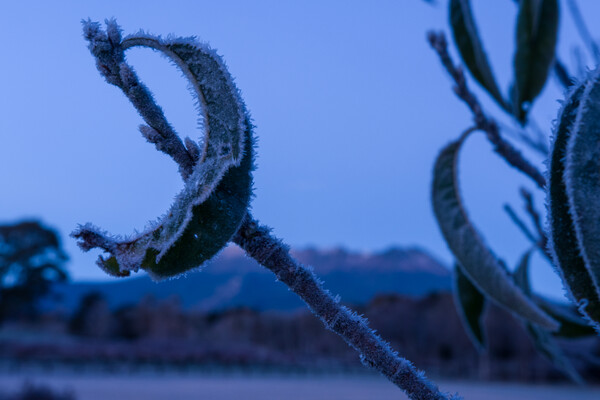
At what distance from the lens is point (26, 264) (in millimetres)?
27875

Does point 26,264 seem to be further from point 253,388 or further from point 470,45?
point 470,45

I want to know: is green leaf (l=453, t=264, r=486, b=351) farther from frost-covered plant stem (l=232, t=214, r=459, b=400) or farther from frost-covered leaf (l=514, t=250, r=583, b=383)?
frost-covered plant stem (l=232, t=214, r=459, b=400)

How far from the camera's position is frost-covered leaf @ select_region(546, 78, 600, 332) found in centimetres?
46

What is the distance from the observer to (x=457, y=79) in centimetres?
115

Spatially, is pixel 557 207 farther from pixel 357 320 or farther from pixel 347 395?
pixel 347 395

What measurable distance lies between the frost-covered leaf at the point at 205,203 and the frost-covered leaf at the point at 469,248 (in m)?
0.64

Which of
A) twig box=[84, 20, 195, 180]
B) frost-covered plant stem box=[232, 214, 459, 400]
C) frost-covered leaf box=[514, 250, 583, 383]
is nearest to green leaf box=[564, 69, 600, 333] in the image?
frost-covered plant stem box=[232, 214, 459, 400]

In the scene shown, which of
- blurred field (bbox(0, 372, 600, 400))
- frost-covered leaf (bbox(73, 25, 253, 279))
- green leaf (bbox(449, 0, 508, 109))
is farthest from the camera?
blurred field (bbox(0, 372, 600, 400))

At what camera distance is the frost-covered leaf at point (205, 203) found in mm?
390

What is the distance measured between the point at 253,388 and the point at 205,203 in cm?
1876

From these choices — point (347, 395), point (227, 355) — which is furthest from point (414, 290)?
point (347, 395)

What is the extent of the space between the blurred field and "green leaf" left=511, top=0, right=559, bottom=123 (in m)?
13.7

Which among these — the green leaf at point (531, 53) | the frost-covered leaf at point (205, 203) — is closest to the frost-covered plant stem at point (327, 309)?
the frost-covered leaf at point (205, 203)

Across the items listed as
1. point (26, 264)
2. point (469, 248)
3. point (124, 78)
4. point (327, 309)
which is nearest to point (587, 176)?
point (327, 309)
